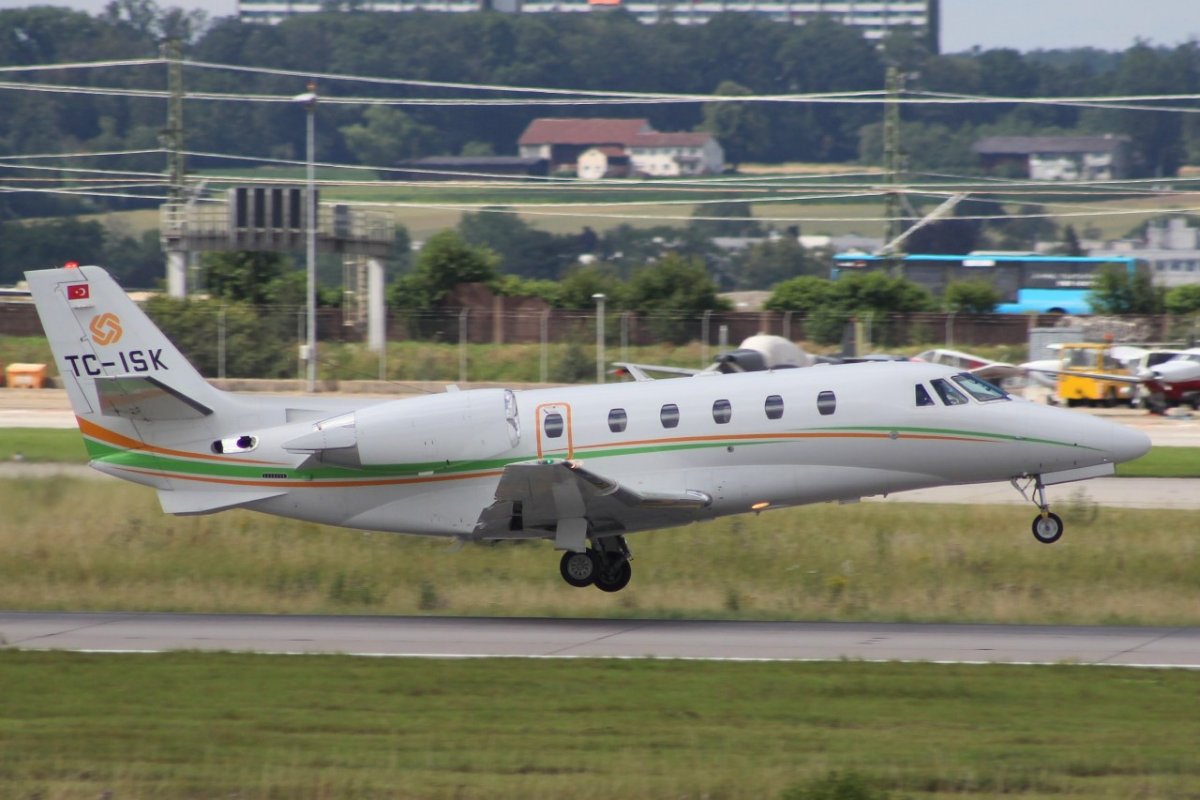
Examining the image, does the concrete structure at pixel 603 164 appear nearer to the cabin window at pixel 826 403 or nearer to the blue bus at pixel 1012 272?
the blue bus at pixel 1012 272

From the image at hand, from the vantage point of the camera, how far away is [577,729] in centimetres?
1479

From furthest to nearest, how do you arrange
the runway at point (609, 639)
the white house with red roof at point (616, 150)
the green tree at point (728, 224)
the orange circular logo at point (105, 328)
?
1. the white house with red roof at point (616, 150)
2. the green tree at point (728, 224)
3. the orange circular logo at point (105, 328)
4. the runway at point (609, 639)

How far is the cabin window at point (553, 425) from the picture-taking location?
882 inches

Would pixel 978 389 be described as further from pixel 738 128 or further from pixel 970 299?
pixel 738 128

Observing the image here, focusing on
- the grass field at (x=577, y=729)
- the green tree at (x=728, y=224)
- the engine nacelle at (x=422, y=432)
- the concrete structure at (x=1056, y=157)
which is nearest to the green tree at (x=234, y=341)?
the engine nacelle at (x=422, y=432)

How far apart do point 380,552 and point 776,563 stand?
6847 mm

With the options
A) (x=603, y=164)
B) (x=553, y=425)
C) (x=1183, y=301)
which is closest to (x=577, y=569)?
(x=553, y=425)

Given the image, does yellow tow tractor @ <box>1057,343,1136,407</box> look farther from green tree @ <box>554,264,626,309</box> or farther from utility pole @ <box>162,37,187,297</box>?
utility pole @ <box>162,37,187,297</box>

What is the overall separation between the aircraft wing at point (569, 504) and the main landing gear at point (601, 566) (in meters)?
0.59

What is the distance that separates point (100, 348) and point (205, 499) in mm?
2661

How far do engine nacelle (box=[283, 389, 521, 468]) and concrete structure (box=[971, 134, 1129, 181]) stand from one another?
16912 centimetres

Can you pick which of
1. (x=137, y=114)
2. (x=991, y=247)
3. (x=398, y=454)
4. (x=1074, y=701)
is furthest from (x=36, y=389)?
(x=137, y=114)

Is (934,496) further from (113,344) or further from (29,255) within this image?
(29,255)

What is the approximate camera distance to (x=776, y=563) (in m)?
26.0
